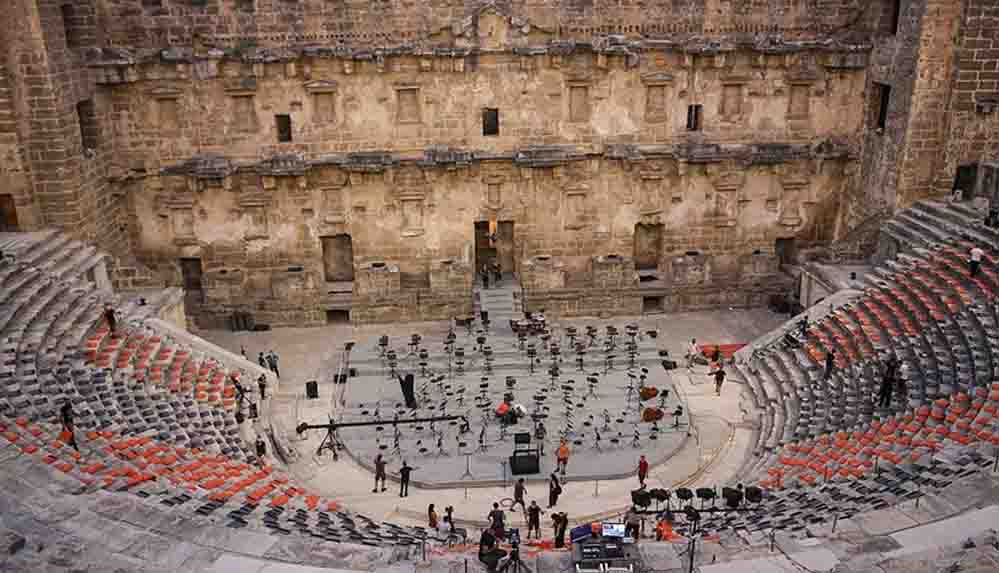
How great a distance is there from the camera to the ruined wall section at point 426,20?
26.1 m

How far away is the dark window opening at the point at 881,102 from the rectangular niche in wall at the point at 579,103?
28.8ft

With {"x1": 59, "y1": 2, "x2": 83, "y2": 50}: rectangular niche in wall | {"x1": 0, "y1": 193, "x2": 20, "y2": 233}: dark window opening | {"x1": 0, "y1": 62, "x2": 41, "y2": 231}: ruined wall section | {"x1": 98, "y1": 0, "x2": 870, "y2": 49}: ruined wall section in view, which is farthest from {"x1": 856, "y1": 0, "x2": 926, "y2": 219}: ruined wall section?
{"x1": 0, "y1": 193, "x2": 20, "y2": 233}: dark window opening

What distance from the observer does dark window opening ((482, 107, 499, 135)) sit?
27.7 meters

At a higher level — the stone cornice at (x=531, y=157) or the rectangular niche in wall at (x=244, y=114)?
the rectangular niche in wall at (x=244, y=114)

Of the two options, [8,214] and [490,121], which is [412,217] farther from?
[8,214]

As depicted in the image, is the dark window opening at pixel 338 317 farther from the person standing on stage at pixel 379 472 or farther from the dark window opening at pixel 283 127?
the person standing on stage at pixel 379 472

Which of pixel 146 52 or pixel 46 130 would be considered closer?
pixel 46 130

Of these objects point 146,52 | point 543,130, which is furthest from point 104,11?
point 543,130

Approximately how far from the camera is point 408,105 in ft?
90.1

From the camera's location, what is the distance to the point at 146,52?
1022 inches

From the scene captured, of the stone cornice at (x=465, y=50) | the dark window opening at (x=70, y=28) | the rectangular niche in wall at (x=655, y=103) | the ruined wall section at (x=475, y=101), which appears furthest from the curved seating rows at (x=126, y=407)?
the rectangular niche in wall at (x=655, y=103)

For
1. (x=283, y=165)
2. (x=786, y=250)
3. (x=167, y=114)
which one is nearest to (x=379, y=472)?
(x=283, y=165)

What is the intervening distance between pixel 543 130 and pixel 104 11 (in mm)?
13293

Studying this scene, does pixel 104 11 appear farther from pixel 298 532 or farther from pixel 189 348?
pixel 298 532
